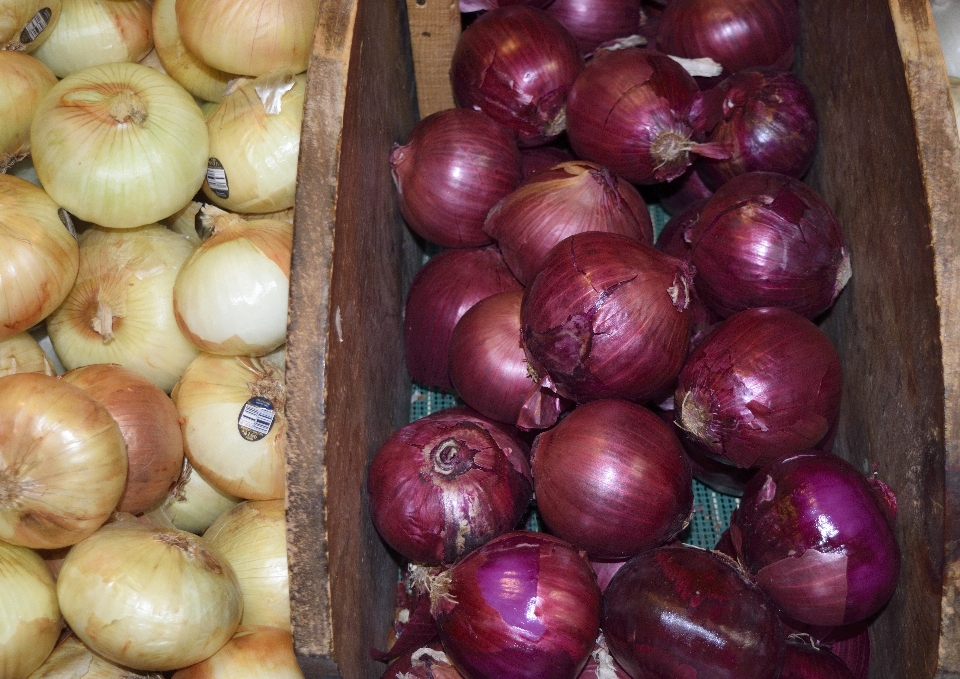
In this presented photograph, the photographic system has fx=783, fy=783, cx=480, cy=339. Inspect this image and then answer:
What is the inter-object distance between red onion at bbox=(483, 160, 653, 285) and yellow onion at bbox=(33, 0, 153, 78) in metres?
0.83

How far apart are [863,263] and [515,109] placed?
626mm

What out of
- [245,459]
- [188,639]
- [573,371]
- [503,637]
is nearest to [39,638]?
[188,639]

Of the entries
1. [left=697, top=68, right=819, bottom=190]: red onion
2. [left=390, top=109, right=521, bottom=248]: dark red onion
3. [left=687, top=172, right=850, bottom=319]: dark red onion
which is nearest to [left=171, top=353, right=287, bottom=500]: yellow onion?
[left=390, top=109, right=521, bottom=248]: dark red onion

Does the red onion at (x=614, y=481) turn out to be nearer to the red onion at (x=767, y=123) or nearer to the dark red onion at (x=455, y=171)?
the dark red onion at (x=455, y=171)

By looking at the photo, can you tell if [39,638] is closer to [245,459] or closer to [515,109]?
[245,459]

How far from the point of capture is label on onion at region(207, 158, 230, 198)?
1.38 m

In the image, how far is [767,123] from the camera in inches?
52.4

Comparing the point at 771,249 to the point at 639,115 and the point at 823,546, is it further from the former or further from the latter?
the point at 823,546

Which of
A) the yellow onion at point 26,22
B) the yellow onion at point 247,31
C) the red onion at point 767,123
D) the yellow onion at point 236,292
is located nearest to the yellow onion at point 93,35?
the yellow onion at point 26,22

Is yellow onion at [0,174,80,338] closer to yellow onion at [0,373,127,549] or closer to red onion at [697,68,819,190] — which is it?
yellow onion at [0,373,127,549]

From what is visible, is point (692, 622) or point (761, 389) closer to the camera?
point (692, 622)

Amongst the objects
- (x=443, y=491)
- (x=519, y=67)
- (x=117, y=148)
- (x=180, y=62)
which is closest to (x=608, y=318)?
(x=443, y=491)

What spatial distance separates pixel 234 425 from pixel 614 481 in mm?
628

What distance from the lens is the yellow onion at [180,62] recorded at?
4.88ft
